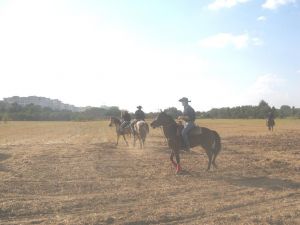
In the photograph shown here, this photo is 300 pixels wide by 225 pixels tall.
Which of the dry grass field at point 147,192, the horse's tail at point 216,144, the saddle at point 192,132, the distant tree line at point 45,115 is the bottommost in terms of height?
the dry grass field at point 147,192

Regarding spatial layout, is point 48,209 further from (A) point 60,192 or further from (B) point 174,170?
(B) point 174,170

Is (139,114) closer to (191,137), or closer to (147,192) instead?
(191,137)

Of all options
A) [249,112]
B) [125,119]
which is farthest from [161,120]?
[249,112]

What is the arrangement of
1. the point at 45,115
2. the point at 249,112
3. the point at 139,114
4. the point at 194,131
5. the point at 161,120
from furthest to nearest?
the point at 45,115, the point at 249,112, the point at 139,114, the point at 161,120, the point at 194,131

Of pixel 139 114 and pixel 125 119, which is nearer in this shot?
pixel 139 114

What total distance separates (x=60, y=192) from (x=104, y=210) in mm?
2573

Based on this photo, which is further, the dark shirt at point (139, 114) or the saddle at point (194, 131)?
the dark shirt at point (139, 114)

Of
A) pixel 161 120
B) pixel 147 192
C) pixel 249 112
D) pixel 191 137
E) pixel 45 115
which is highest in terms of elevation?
pixel 249 112

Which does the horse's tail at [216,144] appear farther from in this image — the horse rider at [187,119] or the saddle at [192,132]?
the horse rider at [187,119]

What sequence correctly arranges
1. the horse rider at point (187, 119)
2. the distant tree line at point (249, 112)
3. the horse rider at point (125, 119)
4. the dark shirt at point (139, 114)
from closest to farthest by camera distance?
1. the horse rider at point (187, 119)
2. the dark shirt at point (139, 114)
3. the horse rider at point (125, 119)
4. the distant tree line at point (249, 112)

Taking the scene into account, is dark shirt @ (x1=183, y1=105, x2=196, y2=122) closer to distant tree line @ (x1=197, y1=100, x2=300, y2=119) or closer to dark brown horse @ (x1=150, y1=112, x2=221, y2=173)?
dark brown horse @ (x1=150, y1=112, x2=221, y2=173)

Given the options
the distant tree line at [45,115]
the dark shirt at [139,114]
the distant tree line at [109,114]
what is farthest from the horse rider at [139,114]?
the distant tree line at [45,115]

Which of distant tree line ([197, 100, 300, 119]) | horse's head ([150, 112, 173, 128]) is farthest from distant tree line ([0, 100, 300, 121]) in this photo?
horse's head ([150, 112, 173, 128])

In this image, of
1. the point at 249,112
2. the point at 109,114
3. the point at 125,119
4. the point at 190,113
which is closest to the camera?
the point at 190,113
